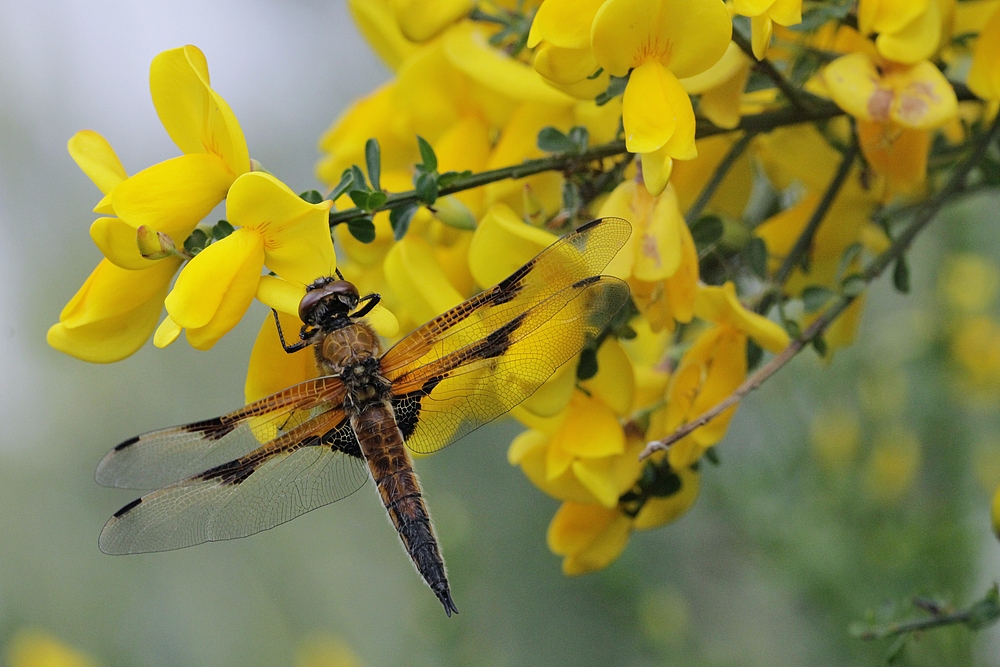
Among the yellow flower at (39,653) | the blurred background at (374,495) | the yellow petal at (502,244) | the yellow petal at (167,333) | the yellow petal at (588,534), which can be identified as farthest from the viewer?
the yellow flower at (39,653)

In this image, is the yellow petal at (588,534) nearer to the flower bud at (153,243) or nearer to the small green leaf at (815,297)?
the small green leaf at (815,297)

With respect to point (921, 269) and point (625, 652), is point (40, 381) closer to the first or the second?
point (625, 652)

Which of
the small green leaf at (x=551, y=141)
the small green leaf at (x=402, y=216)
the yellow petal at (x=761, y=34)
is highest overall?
the yellow petal at (x=761, y=34)

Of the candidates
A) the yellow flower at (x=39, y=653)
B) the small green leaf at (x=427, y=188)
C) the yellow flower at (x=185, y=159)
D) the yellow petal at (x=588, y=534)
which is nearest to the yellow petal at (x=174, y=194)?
the yellow flower at (x=185, y=159)

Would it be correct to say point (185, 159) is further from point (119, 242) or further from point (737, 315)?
point (737, 315)

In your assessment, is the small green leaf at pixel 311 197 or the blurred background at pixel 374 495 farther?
the blurred background at pixel 374 495

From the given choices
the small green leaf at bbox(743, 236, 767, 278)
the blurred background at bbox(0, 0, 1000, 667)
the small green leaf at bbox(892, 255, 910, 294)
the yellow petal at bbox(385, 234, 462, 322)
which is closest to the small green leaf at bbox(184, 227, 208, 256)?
the yellow petal at bbox(385, 234, 462, 322)

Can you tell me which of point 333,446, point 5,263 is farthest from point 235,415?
point 5,263
